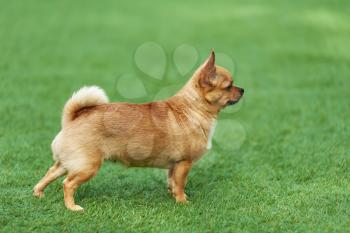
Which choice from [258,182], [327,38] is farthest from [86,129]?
[327,38]

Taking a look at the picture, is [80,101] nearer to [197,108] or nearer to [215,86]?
[197,108]

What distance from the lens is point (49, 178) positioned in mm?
4930

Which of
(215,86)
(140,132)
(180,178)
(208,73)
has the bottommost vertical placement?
(180,178)

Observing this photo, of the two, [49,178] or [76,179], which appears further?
[49,178]

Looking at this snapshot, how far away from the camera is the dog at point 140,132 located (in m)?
4.64

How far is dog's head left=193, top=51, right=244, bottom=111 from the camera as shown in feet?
16.3

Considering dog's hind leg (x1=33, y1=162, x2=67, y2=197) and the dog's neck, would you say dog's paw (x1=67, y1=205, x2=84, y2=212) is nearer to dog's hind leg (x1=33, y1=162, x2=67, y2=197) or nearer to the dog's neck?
dog's hind leg (x1=33, y1=162, x2=67, y2=197)

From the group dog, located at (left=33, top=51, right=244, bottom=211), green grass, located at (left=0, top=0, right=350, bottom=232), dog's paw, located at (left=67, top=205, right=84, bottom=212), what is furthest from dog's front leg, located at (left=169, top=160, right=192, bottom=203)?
dog's paw, located at (left=67, top=205, right=84, bottom=212)

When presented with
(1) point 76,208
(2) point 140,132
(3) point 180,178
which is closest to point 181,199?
(3) point 180,178

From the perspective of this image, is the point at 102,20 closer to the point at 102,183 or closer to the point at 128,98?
the point at 128,98

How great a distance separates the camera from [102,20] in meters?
15.5

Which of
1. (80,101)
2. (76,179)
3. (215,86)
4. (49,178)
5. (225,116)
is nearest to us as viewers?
(76,179)

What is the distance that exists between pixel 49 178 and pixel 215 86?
4.75 feet

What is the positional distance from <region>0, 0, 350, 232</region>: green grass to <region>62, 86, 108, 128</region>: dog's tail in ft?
2.14
